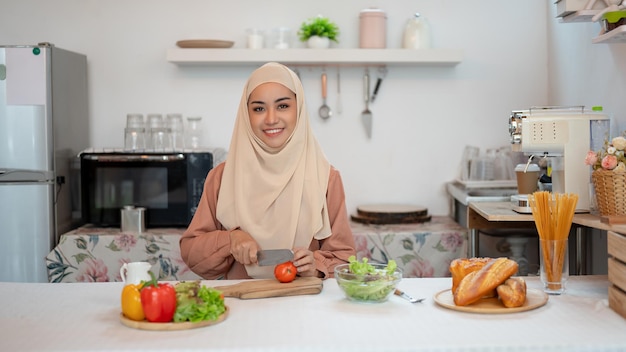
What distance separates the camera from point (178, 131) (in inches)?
162

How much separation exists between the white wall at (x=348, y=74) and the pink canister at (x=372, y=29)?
14 cm

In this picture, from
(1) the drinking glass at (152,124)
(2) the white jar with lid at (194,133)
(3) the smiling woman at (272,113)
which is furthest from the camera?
(2) the white jar with lid at (194,133)

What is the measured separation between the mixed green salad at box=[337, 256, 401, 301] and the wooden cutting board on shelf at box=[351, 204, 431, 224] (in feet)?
6.46

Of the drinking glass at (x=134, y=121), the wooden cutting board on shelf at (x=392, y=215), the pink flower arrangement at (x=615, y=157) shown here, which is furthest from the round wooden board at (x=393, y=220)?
the pink flower arrangement at (x=615, y=157)

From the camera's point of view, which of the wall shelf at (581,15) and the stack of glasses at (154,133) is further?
the stack of glasses at (154,133)

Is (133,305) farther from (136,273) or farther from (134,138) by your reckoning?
(134,138)

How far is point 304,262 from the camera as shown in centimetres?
225

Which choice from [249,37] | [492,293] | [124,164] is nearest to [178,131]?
[124,164]

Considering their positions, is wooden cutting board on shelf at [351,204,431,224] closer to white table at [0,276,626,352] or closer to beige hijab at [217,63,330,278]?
beige hijab at [217,63,330,278]

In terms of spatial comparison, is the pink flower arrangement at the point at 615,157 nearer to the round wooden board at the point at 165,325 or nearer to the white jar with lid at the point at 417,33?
the round wooden board at the point at 165,325

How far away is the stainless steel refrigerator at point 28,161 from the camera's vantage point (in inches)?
149

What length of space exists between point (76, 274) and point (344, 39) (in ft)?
6.18

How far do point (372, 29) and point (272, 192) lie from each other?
1.78 meters

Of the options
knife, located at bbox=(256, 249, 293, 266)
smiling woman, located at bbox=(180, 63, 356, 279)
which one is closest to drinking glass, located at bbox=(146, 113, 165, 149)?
smiling woman, located at bbox=(180, 63, 356, 279)
